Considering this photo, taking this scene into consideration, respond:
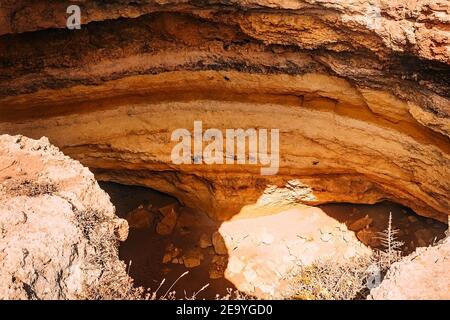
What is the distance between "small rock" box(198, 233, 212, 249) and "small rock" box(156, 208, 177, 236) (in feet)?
1.28

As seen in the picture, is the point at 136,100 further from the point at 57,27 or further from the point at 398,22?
the point at 398,22

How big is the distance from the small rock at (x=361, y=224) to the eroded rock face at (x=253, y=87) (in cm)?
30

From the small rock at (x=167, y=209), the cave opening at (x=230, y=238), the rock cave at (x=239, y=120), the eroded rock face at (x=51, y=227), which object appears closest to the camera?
the eroded rock face at (x=51, y=227)

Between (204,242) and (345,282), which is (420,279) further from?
(204,242)

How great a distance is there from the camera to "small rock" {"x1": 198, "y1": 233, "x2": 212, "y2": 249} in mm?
5789

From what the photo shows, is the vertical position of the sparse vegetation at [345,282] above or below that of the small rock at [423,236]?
above

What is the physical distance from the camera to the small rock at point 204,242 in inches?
228

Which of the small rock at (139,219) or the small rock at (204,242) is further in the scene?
the small rock at (139,219)

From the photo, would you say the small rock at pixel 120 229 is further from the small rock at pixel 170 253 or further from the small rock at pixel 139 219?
the small rock at pixel 139 219

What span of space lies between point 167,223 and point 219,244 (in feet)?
2.32
